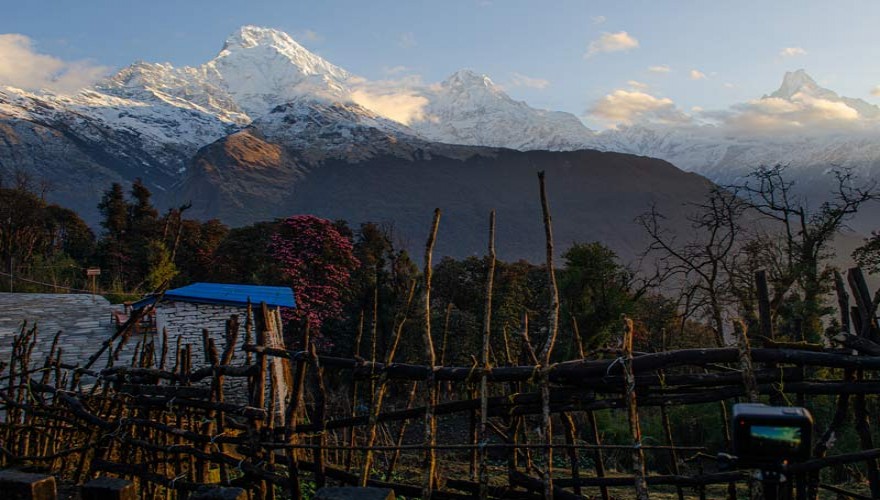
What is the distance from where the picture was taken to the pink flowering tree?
1750 centimetres

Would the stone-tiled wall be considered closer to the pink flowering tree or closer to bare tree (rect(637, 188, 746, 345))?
the pink flowering tree

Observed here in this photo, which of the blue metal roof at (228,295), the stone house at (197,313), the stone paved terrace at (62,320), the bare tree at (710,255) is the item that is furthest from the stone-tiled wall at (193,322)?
the bare tree at (710,255)

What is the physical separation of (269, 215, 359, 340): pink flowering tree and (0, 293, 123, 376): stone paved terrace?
4.69 m

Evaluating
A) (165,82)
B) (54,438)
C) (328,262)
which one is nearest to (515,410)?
(54,438)

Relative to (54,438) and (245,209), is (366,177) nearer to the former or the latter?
(245,209)

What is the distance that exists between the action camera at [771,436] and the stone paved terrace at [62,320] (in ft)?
42.3

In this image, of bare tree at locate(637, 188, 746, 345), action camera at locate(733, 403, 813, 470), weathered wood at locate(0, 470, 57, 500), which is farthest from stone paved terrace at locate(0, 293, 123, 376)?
bare tree at locate(637, 188, 746, 345)

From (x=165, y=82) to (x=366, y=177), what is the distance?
3603 inches

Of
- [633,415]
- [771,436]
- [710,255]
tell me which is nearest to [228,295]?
[633,415]

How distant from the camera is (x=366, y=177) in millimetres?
83188

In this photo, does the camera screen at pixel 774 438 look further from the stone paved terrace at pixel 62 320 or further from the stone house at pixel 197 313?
the stone paved terrace at pixel 62 320

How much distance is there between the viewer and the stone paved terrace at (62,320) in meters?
13.1

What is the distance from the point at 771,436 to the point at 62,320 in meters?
Answer: 17.2

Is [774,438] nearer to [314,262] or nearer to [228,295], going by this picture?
[228,295]
